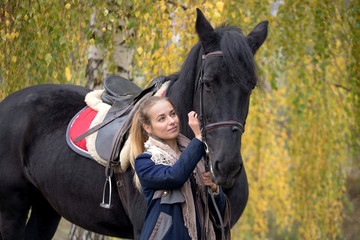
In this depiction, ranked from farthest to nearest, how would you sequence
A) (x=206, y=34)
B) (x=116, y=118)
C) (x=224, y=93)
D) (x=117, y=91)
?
(x=117, y=91) → (x=116, y=118) → (x=206, y=34) → (x=224, y=93)

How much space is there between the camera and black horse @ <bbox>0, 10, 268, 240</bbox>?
2.23m

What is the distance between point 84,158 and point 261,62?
392 cm

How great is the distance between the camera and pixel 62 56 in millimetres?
4625

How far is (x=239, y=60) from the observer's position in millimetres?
2275

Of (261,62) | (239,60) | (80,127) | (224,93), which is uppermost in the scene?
(261,62)

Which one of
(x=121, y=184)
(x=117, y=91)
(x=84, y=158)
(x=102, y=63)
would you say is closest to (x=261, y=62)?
(x=102, y=63)

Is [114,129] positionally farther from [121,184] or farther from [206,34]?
[206,34]

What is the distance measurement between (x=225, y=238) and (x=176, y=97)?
844 millimetres

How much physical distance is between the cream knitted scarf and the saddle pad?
31.4 inches

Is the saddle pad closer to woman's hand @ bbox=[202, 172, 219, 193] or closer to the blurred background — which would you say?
woman's hand @ bbox=[202, 172, 219, 193]

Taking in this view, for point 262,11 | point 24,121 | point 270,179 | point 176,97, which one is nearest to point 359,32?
point 262,11

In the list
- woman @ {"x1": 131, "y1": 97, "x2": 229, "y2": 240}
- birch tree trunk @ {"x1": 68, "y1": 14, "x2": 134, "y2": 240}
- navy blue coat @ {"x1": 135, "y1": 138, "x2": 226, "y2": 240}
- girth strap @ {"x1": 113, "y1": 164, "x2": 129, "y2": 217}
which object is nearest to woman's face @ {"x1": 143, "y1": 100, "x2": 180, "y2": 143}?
woman @ {"x1": 131, "y1": 97, "x2": 229, "y2": 240}

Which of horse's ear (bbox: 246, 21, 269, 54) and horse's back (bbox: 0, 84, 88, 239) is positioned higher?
horse's ear (bbox: 246, 21, 269, 54)

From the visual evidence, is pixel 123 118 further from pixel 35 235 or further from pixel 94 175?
pixel 35 235
